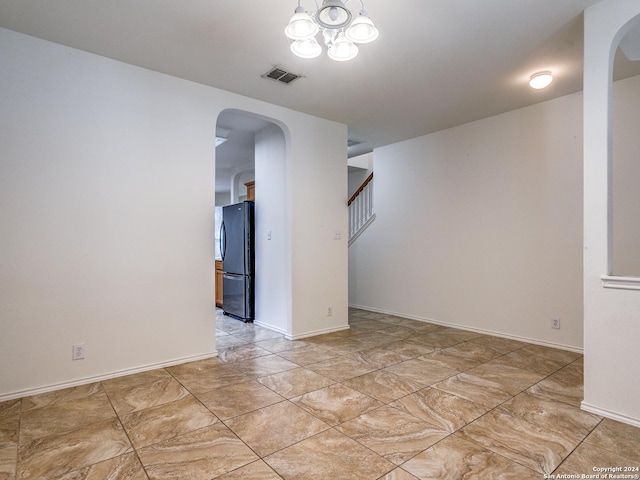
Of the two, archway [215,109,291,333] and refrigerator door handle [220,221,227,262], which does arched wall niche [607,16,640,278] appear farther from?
refrigerator door handle [220,221,227,262]

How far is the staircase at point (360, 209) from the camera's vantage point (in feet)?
20.2

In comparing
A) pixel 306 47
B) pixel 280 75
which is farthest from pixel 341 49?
pixel 280 75

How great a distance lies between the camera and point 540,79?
3.21 meters

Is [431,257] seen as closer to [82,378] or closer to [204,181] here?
[204,181]

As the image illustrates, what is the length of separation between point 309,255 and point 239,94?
1.94 metres

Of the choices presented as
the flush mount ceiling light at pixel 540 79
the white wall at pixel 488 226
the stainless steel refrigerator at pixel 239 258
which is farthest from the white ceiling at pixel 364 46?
the stainless steel refrigerator at pixel 239 258

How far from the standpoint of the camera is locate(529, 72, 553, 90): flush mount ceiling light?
320 centimetres

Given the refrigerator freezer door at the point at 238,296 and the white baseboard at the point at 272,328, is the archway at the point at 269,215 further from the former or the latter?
the refrigerator freezer door at the point at 238,296

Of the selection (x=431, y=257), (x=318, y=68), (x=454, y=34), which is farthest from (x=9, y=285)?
(x=431, y=257)

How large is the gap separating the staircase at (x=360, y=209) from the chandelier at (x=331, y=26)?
156 inches

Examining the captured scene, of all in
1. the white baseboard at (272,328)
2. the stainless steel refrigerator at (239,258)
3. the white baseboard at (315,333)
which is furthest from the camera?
the stainless steel refrigerator at (239,258)

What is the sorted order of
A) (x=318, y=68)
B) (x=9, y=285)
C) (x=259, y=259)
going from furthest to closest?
1. (x=259, y=259)
2. (x=318, y=68)
3. (x=9, y=285)

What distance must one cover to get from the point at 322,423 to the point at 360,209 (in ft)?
15.0

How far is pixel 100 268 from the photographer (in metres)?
2.86
